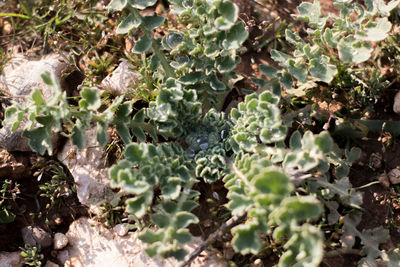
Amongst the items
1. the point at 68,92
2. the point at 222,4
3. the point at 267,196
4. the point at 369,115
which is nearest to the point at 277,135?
the point at 267,196

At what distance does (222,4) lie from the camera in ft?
9.96

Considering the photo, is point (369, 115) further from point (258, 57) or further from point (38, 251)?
point (38, 251)

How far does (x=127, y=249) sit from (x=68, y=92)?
156 centimetres

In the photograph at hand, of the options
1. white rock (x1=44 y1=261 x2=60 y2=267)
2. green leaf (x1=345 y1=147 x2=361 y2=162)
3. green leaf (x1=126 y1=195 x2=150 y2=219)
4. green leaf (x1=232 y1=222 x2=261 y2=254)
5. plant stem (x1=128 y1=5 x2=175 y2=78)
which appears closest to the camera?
green leaf (x1=232 y1=222 x2=261 y2=254)

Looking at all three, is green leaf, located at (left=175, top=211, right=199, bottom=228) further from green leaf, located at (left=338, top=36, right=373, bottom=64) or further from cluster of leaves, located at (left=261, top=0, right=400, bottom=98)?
green leaf, located at (left=338, top=36, right=373, bottom=64)

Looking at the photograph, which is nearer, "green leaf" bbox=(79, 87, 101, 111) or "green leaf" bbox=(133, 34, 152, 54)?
"green leaf" bbox=(79, 87, 101, 111)

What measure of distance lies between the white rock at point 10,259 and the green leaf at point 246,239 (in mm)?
1933

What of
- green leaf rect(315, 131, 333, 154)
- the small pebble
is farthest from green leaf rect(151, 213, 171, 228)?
the small pebble

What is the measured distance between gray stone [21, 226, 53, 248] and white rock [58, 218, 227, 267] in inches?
6.1

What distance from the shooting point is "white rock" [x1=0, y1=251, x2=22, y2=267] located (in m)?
3.53

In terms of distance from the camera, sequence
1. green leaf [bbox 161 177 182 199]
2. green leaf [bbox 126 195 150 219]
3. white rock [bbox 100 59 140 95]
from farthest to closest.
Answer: white rock [bbox 100 59 140 95] → green leaf [bbox 161 177 182 199] → green leaf [bbox 126 195 150 219]

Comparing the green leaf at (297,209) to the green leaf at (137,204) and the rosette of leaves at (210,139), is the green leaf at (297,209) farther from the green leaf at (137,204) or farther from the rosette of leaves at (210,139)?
the rosette of leaves at (210,139)

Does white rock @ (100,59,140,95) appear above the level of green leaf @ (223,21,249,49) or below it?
below

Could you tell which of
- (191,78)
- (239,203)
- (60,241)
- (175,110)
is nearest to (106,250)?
(60,241)
